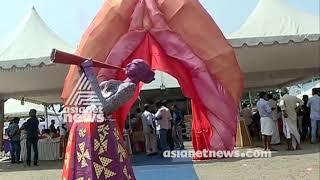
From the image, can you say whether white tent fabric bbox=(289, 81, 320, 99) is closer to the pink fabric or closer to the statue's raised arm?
the pink fabric

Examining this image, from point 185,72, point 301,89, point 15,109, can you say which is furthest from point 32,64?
point 301,89

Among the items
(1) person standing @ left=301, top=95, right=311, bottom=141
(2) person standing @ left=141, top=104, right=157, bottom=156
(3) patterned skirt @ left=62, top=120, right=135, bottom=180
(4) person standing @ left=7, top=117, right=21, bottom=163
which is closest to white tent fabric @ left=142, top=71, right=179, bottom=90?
(2) person standing @ left=141, top=104, right=157, bottom=156

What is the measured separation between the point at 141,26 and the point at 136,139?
23.4 ft

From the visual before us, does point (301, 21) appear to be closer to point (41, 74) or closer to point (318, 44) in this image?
point (318, 44)

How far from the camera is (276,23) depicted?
12.7 metres

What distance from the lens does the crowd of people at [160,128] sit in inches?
479

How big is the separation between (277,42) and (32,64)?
228 inches

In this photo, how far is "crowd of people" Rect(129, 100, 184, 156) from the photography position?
479 inches

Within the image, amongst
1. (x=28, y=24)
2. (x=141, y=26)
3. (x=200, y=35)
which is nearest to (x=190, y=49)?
(x=200, y=35)

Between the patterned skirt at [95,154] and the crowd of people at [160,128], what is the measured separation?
8.42 meters

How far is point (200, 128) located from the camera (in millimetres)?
7922

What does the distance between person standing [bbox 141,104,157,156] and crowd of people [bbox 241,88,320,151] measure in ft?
9.22

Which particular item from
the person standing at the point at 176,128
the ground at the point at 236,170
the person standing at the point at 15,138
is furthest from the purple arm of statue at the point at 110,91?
the person standing at the point at 15,138

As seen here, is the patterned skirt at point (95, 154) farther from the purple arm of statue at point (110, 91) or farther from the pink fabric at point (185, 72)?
the pink fabric at point (185, 72)
